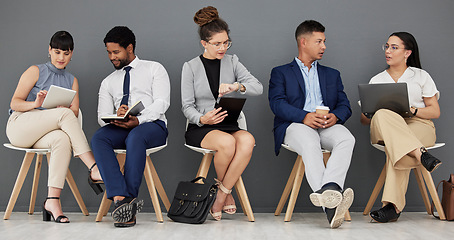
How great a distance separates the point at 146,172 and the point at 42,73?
107 centimetres

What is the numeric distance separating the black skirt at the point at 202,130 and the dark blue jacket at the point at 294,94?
32 cm

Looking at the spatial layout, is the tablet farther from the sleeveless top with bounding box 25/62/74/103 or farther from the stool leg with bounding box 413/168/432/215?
the stool leg with bounding box 413/168/432/215

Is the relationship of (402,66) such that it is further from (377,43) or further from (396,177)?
(396,177)

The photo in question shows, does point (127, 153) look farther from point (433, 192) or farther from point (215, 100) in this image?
point (433, 192)

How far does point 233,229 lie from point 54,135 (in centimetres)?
135

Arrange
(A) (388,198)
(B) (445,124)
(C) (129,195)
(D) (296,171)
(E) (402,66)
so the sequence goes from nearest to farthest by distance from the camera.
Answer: (C) (129,195) → (A) (388,198) → (D) (296,171) → (E) (402,66) → (B) (445,124)

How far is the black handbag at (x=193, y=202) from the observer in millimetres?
3082

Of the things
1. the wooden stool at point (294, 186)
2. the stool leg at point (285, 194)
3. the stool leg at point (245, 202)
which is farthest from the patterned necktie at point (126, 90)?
the stool leg at point (285, 194)

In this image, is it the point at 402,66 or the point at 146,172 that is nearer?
the point at 146,172

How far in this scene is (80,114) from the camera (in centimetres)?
364

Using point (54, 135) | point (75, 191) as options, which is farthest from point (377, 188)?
point (54, 135)

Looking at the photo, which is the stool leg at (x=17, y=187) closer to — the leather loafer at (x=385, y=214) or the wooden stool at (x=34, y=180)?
the wooden stool at (x=34, y=180)

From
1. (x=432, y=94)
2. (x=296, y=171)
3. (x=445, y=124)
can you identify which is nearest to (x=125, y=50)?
(x=296, y=171)

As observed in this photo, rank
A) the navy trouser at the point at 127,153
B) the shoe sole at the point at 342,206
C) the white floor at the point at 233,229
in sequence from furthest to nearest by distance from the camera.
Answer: the navy trouser at the point at 127,153
the shoe sole at the point at 342,206
the white floor at the point at 233,229
